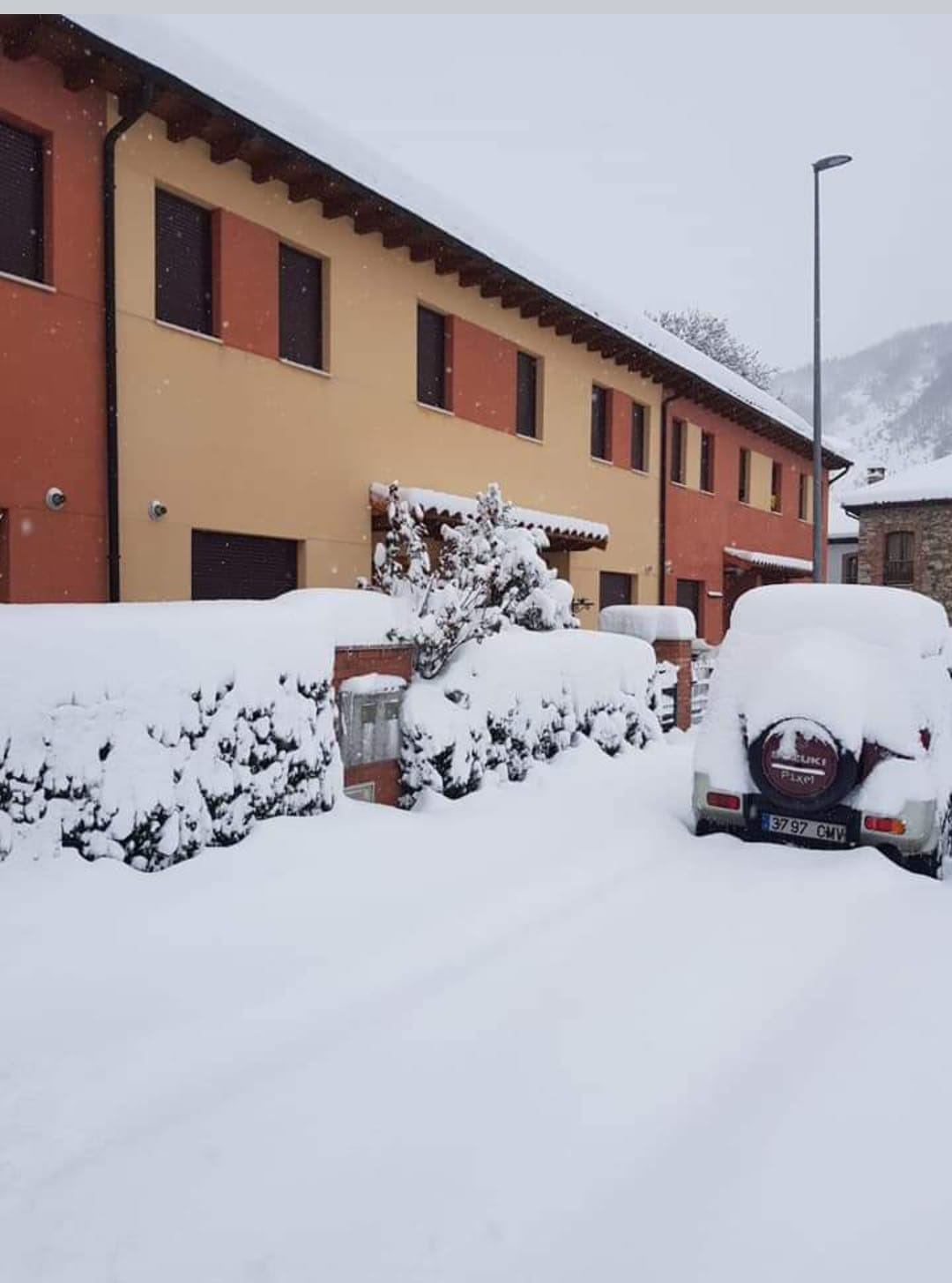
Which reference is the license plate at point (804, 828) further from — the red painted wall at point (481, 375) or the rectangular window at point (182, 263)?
the red painted wall at point (481, 375)

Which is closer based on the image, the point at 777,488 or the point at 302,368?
the point at 302,368

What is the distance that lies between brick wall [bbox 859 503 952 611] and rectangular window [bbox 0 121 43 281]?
29.1 m

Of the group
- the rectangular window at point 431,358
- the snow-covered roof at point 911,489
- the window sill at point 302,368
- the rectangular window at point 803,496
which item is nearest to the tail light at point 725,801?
the window sill at point 302,368

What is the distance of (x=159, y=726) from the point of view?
4855 mm

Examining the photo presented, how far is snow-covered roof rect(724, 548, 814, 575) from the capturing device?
854 inches

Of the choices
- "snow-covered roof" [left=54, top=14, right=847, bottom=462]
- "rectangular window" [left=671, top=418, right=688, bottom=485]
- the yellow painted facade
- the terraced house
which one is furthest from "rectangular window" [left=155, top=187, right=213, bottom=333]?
"rectangular window" [left=671, top=418, right=688, bottom=485]

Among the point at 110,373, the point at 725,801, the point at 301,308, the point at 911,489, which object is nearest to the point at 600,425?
the point at 301,308

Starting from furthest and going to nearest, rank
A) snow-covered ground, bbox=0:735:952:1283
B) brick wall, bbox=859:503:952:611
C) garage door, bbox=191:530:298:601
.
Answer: brick wall, bbox=859:503:952:611
garage door, bbox=191:530:298:601
snow-covered ground, bbox=0:735:952:1283

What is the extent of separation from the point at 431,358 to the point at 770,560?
12.6 metres

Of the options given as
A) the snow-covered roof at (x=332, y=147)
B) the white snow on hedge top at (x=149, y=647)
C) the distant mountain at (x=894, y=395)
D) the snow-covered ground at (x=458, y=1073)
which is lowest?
the snow-covered ground at (x=458, y=1073)

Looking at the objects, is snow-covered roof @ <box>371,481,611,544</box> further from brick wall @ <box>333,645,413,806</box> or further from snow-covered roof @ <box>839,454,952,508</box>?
snow-covered roof @ <box>839,454,952,508</box>

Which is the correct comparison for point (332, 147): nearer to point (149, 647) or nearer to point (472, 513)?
point (472, 513)

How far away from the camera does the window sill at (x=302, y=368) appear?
35.0 ft

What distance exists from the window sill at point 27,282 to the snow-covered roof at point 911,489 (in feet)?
96.4
